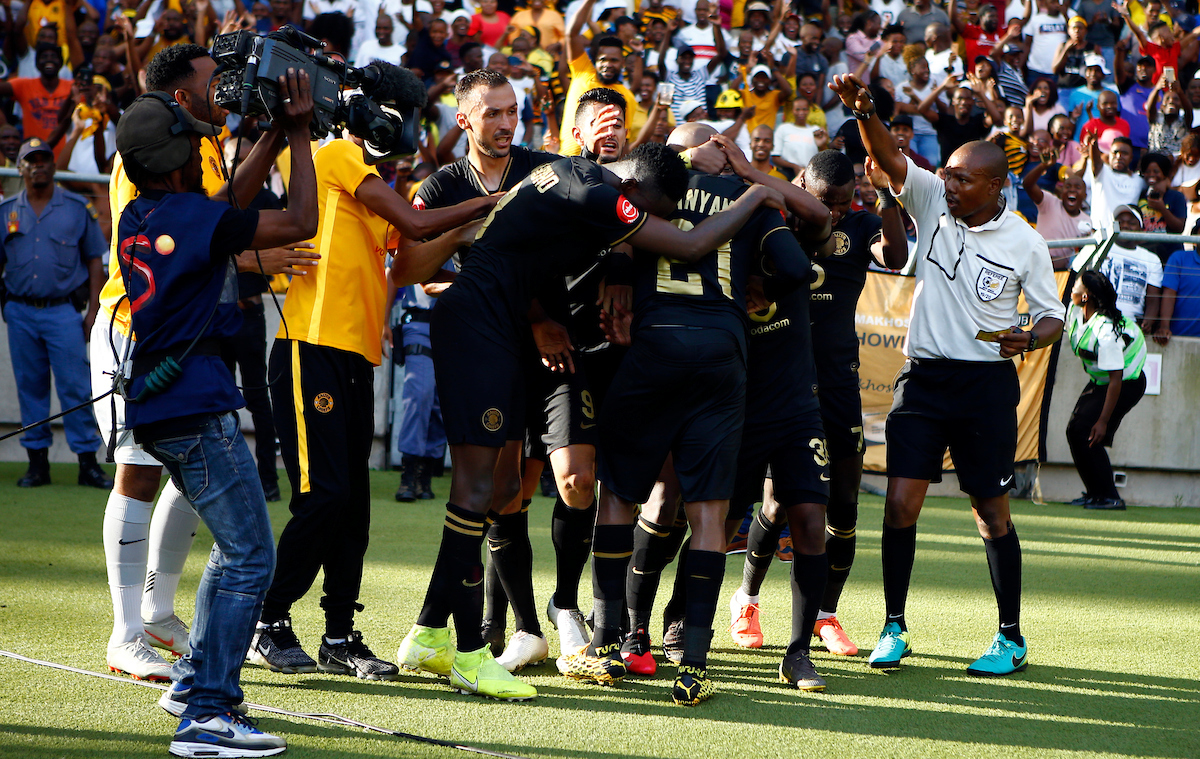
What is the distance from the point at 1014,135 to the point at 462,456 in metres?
11.4

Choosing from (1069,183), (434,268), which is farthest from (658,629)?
(1069,183)

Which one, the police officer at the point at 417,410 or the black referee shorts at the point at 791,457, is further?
the police officer at the point at 417,410

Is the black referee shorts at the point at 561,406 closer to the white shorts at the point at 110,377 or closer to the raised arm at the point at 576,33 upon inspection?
the white shorts at the point at 110,377

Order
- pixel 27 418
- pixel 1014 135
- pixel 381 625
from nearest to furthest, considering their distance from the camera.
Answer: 1. pixel 381 625
2. pixel 27 418
3. pixel 1014 135

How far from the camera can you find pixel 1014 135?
13367 mm

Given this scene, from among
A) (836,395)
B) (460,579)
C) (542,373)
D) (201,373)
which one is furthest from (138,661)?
(836,395)

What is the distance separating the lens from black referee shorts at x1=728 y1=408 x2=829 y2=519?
4477 mm

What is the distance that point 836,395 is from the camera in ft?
16.9

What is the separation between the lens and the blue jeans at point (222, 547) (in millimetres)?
3420

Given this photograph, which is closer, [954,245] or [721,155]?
[721,155]

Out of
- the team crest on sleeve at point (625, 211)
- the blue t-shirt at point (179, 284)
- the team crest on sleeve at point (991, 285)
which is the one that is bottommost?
the blue t-shirt at point (179, 284)

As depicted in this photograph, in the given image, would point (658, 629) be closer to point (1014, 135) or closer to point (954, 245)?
point (954, 245)

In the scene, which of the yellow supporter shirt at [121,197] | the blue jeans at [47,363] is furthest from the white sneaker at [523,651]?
the blue jeans at [47,363]

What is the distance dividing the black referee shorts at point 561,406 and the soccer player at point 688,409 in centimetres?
22
